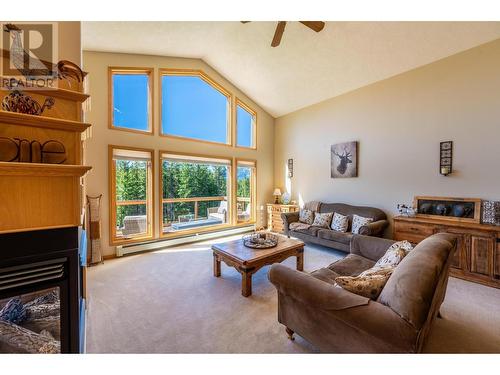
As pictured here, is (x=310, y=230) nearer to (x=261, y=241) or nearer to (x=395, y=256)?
(x=261, y=241)

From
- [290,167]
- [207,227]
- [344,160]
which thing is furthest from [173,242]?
[344,160]

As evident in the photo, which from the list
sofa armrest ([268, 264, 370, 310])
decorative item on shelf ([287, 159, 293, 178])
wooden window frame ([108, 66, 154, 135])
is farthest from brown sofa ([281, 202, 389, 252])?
wooden window frame ([108, 66, 154, 135])

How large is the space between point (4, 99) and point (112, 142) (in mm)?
2810

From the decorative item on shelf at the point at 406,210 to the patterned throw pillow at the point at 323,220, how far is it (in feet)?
3.96

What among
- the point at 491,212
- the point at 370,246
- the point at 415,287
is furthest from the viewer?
the point at 491,212

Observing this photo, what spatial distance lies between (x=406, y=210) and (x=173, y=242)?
175 inches

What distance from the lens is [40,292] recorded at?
1.33 m

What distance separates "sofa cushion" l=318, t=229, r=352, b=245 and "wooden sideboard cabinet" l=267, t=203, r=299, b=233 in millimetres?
1546

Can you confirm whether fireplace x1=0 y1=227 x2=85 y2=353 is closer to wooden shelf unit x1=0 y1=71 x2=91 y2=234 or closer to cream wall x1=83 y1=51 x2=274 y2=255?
wooden shelf unit x1=0 y1=71 x2=91 y2=234

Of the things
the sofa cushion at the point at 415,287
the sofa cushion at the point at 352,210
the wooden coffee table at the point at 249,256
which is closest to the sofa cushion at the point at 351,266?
the wooden coffee table at the point at 249,256

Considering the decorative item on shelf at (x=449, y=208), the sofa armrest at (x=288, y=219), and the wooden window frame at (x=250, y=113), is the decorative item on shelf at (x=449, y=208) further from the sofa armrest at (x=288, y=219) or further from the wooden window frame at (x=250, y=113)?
the wooden window frame at (x=250, y=113)

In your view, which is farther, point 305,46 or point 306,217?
point 306,217
